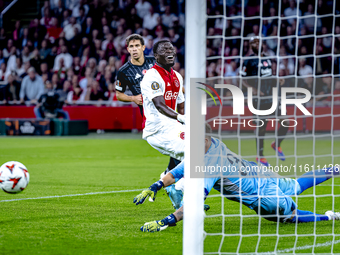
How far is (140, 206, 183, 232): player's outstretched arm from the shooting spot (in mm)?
4172

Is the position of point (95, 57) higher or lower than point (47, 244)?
higher

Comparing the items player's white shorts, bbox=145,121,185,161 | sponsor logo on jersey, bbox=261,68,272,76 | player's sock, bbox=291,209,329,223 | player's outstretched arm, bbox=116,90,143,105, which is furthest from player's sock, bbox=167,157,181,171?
sponsor logo on jersey, bbox=261,68,272,76

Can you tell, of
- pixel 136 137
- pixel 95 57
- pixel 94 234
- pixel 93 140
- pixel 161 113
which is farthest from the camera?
pixel 95 57

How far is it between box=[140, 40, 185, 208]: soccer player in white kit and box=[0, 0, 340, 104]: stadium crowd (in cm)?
866

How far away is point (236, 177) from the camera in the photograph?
4.26 metres

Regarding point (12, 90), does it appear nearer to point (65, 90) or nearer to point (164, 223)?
point (65, 90)

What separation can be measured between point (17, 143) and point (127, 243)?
9.92 meters

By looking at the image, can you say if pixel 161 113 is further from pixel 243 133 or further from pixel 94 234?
pixel 243 133

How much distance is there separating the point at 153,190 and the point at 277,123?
21.4 feet

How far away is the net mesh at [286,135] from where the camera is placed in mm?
3889

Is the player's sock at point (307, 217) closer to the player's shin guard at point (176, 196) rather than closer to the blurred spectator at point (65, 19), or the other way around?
the player's shin guard at point (176, 196)

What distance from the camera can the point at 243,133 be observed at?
14414mm

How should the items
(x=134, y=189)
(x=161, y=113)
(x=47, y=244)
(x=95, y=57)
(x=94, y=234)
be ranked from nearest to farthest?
(x=47, y=244)
(x=94, y=234)
(x=161, y=113)
(x=134, y=189)
(x=95, y=57)

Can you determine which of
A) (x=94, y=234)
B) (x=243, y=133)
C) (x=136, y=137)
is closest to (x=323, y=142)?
(x=243, y=133)
